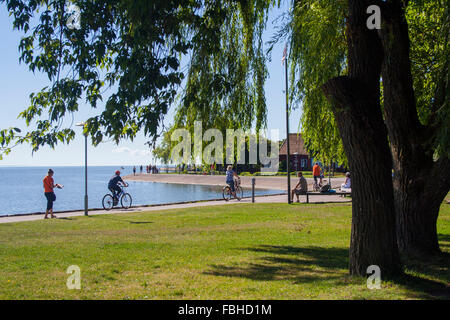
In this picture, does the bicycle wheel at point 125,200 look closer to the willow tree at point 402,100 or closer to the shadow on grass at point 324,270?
the shadow on grass at point 324,270

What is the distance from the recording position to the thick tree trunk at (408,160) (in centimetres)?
757

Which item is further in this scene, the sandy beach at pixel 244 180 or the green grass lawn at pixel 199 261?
the sandy beach at pixel 244 180

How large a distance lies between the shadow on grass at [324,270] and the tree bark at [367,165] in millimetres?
398

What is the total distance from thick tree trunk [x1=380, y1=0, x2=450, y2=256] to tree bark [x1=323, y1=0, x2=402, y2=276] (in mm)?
1627

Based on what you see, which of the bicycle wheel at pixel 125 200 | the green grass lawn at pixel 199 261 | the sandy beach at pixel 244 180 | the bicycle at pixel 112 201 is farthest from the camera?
the sandy beach at pixel 244 180

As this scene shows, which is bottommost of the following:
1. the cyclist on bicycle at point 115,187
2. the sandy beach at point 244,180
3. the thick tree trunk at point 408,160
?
the sandy beach at point 244,180

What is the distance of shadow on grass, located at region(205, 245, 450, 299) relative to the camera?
5.92 m

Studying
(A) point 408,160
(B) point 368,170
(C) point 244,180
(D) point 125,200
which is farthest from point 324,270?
(C) point 244,180

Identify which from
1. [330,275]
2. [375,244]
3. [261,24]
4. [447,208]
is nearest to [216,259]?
[330,275]

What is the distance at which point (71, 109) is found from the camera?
23.0ft

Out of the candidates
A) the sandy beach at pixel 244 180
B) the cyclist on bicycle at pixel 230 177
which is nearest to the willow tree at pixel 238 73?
the cyclist on bicycle at pixel 230 177

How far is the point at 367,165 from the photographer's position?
6.10 m

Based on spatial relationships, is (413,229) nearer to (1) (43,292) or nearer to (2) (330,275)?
(2) (330,275)
